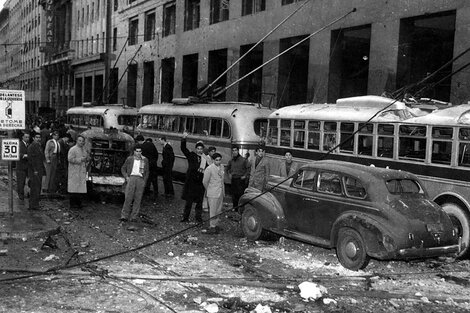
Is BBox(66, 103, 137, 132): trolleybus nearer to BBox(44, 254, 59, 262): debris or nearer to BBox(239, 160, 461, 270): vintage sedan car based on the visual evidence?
BBox(239, 160, 461, 270): vintage sedan car

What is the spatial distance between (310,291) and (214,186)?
4818 mm

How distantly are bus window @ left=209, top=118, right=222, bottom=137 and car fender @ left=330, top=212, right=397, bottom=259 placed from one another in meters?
9.94

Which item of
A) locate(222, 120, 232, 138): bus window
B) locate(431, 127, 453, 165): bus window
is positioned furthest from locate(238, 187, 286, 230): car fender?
locate(222, 120, 232, 138): bus window

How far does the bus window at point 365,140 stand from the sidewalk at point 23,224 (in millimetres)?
7317

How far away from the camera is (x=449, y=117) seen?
1068 cm

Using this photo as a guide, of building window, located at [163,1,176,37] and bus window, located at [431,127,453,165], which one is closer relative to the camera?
bus window, located at [431,127,453,165]

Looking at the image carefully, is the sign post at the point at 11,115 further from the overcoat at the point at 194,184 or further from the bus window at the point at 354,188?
the bus window at the point at 354,188

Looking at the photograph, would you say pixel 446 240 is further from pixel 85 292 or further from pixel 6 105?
pixel 6 105

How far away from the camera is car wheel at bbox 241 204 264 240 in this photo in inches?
416

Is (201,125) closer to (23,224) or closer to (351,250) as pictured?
(23,224)

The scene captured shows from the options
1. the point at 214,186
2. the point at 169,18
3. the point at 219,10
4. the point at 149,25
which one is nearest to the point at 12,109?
the point at 214,186

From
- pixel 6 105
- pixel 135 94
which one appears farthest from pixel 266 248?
pixel 135 94

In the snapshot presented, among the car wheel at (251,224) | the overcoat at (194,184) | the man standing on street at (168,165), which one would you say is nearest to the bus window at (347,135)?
the car wheel at (251,224)

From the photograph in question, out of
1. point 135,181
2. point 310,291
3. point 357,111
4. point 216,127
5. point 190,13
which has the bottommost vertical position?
point 310,291
